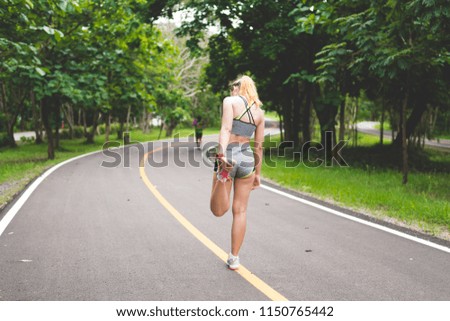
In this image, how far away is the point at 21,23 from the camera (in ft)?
27.4

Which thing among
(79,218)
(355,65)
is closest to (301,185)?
(355,65)

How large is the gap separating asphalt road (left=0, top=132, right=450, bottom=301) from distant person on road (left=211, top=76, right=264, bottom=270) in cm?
63

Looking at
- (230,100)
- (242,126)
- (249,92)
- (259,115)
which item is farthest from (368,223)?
(230,100)

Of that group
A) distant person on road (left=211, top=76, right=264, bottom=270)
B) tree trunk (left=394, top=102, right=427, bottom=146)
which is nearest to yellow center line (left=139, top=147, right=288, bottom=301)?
distant person on road (left=211, top=76, right=264, bottom=270)

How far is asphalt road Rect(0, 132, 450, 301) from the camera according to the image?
14.6ft

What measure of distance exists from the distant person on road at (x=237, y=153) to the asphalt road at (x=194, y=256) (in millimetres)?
630

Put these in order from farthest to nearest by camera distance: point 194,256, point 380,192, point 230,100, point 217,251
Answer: point 380,192, point 217,251, point 194,256, point 230,100

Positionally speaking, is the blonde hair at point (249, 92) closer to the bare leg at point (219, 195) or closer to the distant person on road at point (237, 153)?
the distant person on road at point (237, 153)

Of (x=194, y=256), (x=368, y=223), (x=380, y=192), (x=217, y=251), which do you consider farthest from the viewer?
(x=380, y=192)

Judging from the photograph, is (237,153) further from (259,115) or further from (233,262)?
(233,262)

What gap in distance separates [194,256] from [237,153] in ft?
4.78

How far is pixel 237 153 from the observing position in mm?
4980

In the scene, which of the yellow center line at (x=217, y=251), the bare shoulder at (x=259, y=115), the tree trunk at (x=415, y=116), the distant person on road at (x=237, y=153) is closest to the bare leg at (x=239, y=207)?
the distant person on road at (x=237, y=153)
